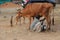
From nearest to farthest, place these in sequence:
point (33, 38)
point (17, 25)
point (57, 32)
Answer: point (33, 38) → point (57, 32) → point (17, 25)

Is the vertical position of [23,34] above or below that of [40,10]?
below

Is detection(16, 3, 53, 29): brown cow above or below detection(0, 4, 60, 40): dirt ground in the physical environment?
above

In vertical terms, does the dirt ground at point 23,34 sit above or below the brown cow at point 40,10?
below

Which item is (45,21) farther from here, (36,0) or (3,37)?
(3,37)

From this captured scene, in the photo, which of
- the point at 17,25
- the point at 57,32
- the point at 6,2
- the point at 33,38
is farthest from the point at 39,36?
the point at 6,2

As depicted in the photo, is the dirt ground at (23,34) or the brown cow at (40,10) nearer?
the dirt ground at (23,34)

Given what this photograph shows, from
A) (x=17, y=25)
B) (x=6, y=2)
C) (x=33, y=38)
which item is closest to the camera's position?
(x=33, y=38)

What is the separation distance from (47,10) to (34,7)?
636mm

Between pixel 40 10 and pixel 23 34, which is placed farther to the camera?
pixel 40 10

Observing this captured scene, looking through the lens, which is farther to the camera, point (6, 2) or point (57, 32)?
point (6, 2)

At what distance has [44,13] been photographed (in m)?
9.56

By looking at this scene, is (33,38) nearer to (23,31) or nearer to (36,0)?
(23,31)

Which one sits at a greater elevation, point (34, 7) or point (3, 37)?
point (34, 7)

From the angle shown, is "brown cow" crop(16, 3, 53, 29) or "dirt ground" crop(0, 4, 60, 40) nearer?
"dirt ground" crop(0, 4, 60, 40)
